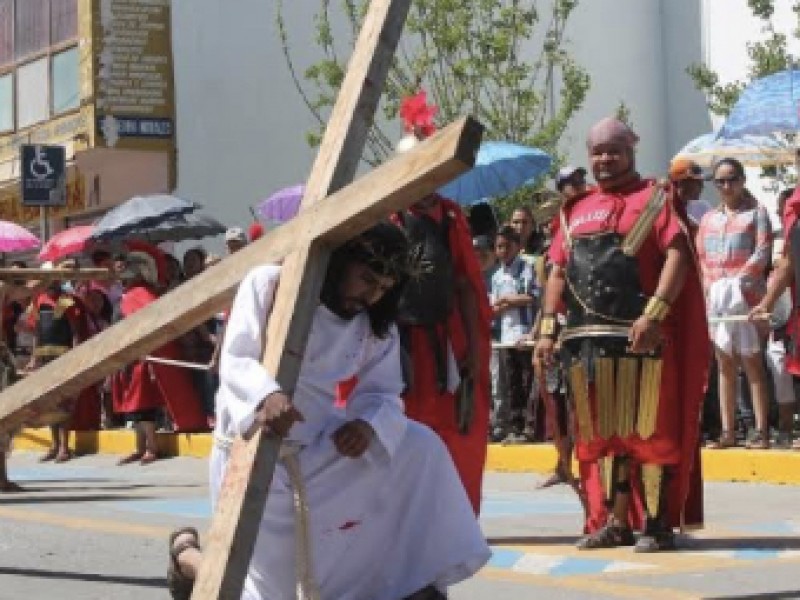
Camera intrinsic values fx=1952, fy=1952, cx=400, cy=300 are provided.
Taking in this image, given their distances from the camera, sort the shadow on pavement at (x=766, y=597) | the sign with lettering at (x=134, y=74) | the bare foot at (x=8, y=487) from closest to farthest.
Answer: the shadow on pavement at (x=766, y=597) < the bare foot at (x=8, y=487) < the sign with lettering at (x=134, y=74)

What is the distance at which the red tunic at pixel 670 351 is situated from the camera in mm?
9062

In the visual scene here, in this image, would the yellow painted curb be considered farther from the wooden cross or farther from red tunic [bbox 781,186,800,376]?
the wooden cross

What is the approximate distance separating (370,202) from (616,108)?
2795cm

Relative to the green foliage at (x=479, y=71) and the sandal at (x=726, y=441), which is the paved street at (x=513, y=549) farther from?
the green foliage at (x=479, y=71)

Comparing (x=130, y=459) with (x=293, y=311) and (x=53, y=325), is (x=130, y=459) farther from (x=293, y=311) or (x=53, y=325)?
(x=293, y=311)

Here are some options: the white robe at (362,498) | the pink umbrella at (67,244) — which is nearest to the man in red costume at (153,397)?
the pink umbrella at (67,244)

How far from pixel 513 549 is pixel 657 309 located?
148cm

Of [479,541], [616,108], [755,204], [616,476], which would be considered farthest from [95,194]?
[479,541]

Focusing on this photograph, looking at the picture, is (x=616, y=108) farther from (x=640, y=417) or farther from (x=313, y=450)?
(x=313, y=450)

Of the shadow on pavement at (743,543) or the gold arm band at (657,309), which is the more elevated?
the gold arm band at (657,309)

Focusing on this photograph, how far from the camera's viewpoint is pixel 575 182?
12.8m

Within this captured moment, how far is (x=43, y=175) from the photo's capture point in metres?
21.8

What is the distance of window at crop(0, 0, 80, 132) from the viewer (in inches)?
1183

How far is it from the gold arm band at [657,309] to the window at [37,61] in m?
21.6
